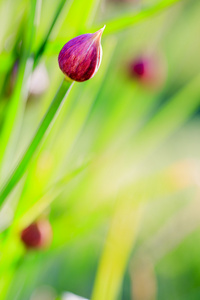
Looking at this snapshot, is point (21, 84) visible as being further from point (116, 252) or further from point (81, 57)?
point (116, 252)

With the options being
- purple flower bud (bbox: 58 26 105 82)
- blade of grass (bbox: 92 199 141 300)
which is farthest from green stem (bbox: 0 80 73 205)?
blade of grass (bbox: 92 199 141 300)

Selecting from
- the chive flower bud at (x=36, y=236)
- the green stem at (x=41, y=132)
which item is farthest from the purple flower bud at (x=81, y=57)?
the chive flower bud at (x=36, y=236)

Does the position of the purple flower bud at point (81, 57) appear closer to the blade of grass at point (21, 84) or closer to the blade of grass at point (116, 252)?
the blade of grass at point (21, 84)

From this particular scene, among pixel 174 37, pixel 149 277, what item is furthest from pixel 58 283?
pixel 174 37

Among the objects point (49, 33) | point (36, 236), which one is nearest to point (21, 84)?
point (49, 33)

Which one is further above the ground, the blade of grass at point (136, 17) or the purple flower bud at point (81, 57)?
the blade of grass at point (136, 17)

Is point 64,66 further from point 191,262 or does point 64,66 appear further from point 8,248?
point 191,262
